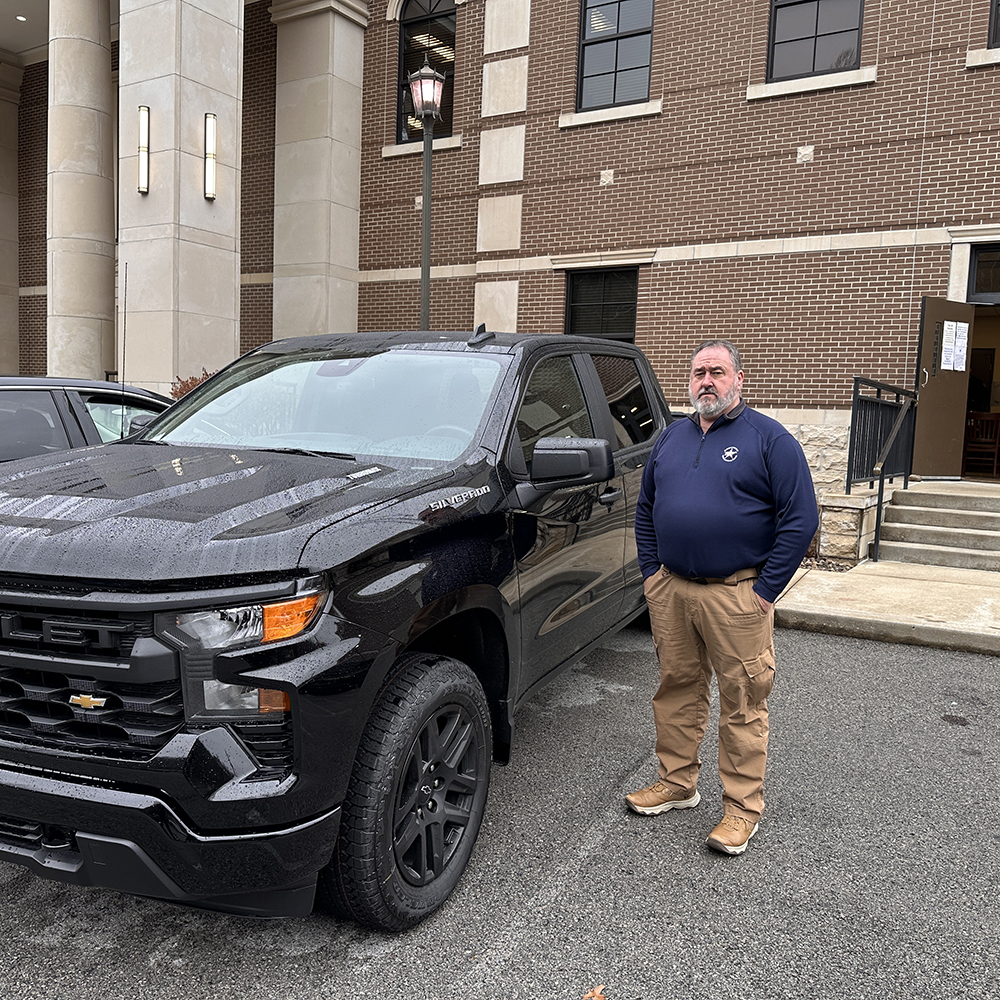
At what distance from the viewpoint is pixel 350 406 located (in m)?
3.51

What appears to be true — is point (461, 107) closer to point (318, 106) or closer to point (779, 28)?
point (318, 106)

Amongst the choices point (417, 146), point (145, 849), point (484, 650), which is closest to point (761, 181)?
point (417, 146)

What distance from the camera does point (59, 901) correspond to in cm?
278

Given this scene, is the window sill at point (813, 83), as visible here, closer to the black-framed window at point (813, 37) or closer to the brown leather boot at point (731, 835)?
the black-framed window at point (813, 37)

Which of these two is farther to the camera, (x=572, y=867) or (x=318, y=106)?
(x=318, y=106)

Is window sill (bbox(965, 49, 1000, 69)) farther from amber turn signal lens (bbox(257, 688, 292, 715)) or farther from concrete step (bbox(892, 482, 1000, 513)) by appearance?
amber turn signal lens (bbox(257, 688, 292, 715))

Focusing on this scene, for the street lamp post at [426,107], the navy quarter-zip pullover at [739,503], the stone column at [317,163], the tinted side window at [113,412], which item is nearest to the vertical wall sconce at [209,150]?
the stone column at [317,163]

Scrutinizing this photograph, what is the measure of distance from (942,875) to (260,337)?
1408cm

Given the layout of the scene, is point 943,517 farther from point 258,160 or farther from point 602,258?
point 258,160

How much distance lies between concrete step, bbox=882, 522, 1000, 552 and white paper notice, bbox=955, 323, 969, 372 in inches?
110

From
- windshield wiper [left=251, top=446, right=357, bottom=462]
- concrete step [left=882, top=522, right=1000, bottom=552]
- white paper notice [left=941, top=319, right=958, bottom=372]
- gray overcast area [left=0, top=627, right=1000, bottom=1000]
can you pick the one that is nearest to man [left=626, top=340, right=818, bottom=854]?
gray overcast area [left=0, top=627, right=1000, bottom=1000]

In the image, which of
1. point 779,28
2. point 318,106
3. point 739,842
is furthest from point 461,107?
point 739,842

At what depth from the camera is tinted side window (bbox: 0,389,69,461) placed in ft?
15.6

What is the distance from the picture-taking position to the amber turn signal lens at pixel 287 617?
2.16m
